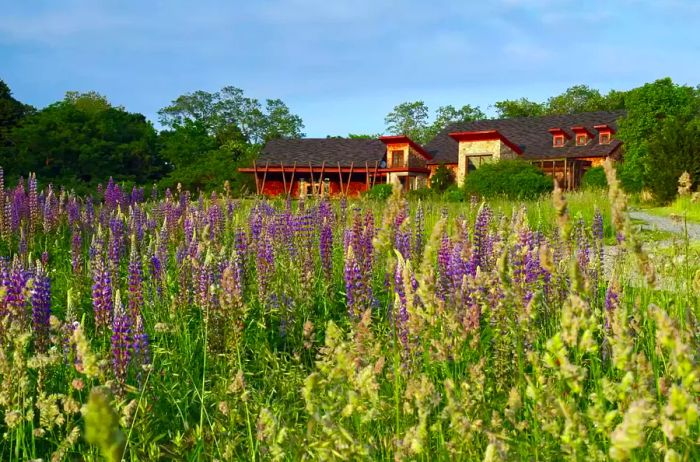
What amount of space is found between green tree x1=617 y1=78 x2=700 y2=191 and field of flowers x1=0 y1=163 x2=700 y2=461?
34117 mm

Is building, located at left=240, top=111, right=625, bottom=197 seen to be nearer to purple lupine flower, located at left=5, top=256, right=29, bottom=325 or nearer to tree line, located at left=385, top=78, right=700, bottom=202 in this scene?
tree line, located at left=385, top=78, right=700, bottom=202

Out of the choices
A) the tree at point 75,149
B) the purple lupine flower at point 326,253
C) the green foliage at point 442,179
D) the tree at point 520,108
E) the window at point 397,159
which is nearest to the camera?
the purple lupine flower at point 326,253

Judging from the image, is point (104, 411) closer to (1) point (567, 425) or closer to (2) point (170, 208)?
(1) point (567, 425)

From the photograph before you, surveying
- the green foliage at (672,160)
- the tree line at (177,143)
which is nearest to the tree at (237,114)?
the tree line at (177,143)

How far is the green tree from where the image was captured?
123ft

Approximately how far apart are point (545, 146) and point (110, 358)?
50880 millimetres

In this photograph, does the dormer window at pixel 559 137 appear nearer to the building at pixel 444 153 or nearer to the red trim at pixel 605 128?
the building at pixel 444 153

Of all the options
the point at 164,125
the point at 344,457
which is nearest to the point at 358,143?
the point at 164,125

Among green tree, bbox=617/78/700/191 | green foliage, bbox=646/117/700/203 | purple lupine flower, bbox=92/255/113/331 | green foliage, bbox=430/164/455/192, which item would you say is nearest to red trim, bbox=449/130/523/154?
green foliage, bbox=430/164/455/192

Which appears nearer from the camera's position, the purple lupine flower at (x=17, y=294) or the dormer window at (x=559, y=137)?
the purple lupine flower at (x=17, y=294)

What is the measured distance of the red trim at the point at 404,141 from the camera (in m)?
50.2

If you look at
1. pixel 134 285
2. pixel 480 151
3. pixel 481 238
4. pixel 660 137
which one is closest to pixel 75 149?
pixel 480 151

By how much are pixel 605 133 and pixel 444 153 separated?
12313mm

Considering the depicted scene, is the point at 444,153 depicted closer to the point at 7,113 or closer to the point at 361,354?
the point at 7,113
